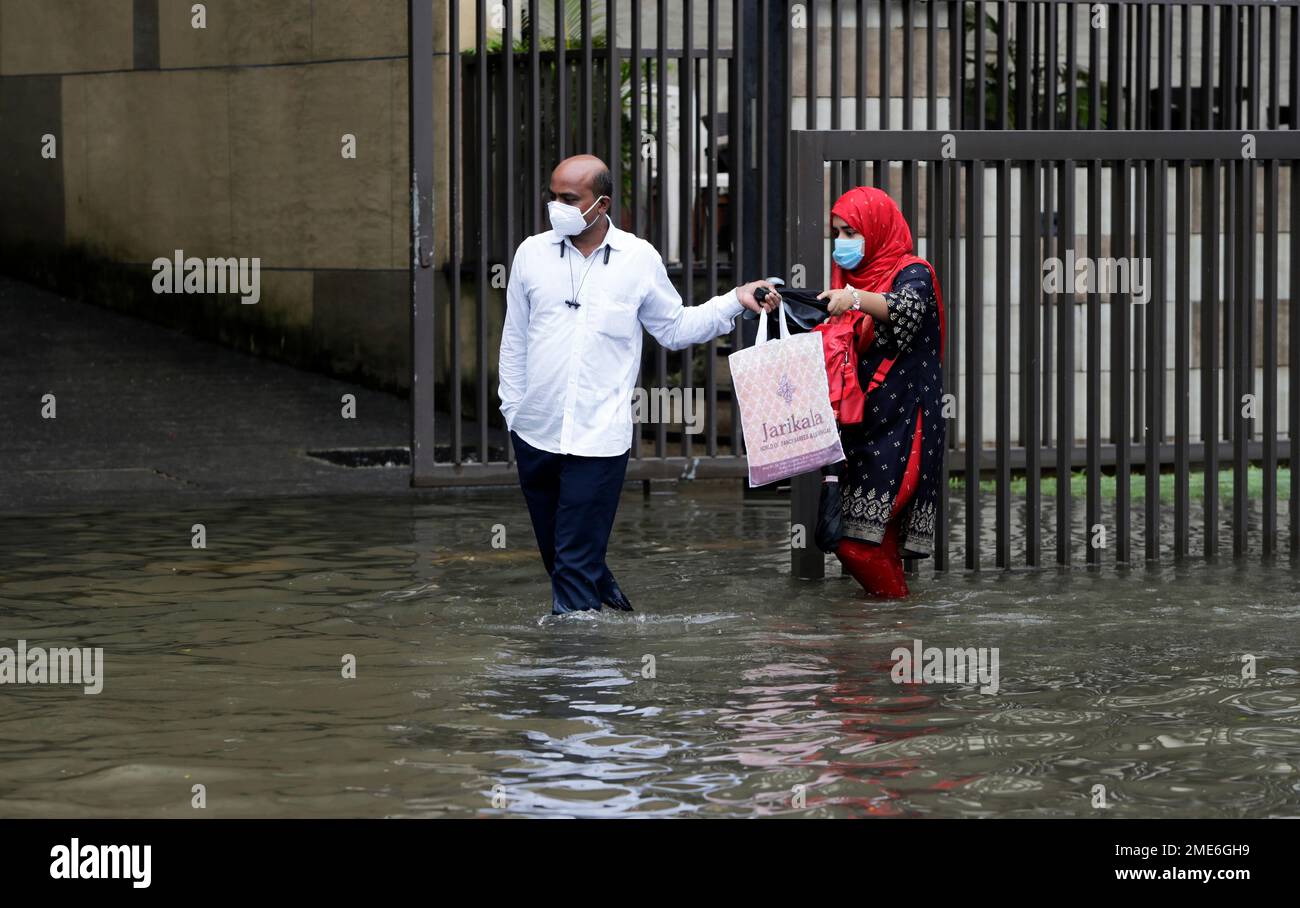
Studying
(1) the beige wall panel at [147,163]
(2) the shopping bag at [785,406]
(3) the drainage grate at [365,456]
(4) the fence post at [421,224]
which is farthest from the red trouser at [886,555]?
(1) the beige wall panel at [147,163]

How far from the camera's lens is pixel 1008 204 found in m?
9.28

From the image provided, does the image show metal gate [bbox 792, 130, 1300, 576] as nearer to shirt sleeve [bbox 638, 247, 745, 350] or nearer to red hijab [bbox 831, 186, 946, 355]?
red hijab [bbox 831, 186, 946, 355]

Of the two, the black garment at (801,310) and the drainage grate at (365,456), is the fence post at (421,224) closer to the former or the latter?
the drainage grate at (365,456)

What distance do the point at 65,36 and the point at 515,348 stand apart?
10962 mm

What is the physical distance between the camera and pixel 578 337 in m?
7.66

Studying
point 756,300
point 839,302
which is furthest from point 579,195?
point 839,302

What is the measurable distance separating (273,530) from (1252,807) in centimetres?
607

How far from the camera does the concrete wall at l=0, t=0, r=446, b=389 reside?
15188 millimetres

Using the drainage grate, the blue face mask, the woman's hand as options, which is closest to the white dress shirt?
the woman's hand

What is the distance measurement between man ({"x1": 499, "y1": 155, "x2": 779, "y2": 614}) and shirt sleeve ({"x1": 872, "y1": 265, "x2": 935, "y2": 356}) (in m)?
0.76

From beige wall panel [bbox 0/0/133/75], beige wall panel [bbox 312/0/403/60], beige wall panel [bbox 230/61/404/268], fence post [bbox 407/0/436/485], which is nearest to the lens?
fence post [bbox 407/0/436/485]
